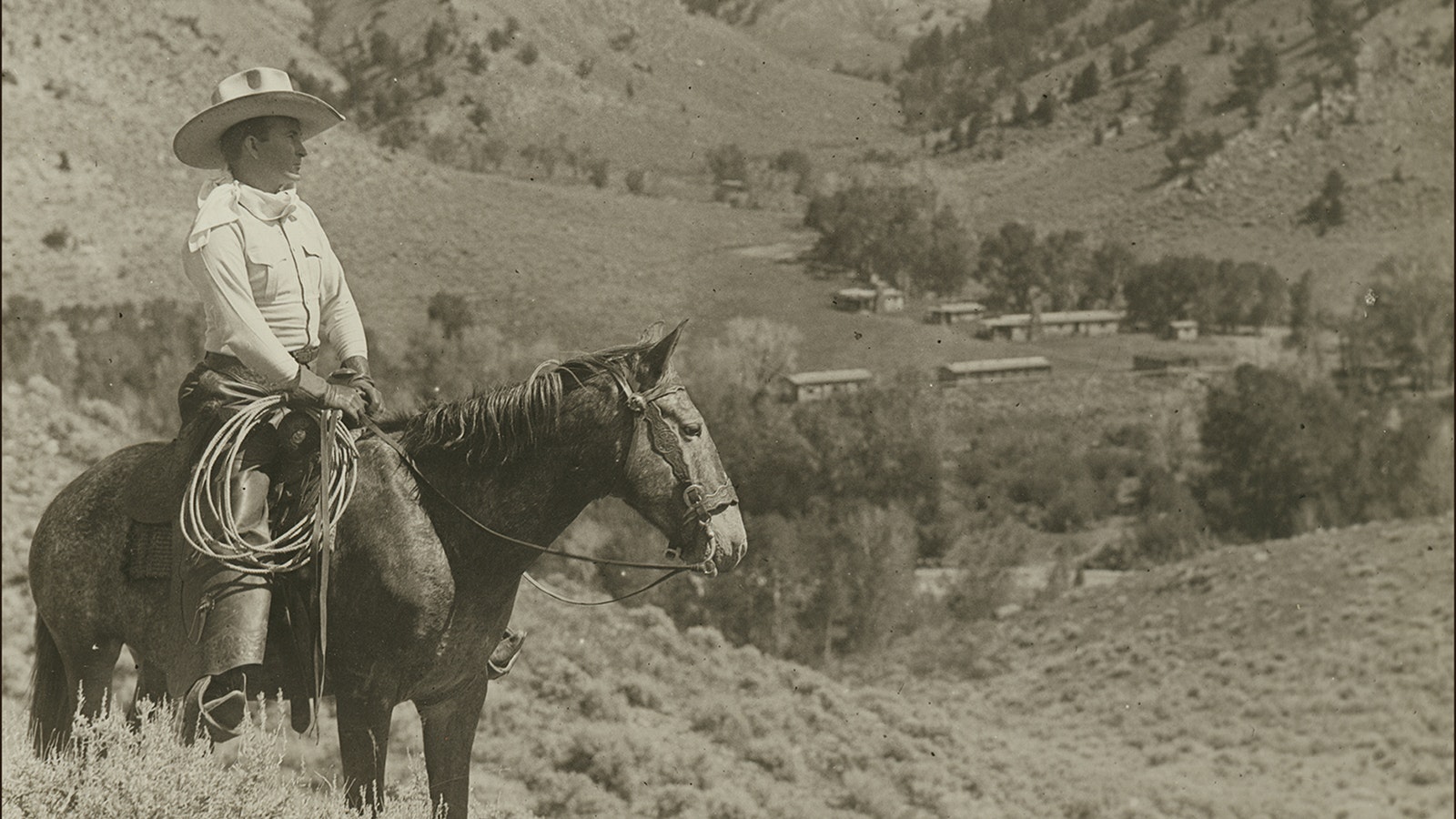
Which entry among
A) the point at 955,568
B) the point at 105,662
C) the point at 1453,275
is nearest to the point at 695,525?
the point at 105,662

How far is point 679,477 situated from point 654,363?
39 centimetres

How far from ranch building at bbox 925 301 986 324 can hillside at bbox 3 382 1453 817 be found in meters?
8.03

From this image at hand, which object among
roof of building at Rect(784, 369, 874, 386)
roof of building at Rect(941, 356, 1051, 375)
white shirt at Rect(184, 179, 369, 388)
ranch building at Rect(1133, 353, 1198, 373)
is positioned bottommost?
ranch building at Rect(1133, 353, 1198, 373)

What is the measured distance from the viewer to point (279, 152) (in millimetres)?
4973

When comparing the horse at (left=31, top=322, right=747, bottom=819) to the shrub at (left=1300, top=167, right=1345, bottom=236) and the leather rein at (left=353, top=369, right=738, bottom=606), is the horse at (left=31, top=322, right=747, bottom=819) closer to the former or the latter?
the leather rein at (left=353, top=369, right=738, bottom=606)

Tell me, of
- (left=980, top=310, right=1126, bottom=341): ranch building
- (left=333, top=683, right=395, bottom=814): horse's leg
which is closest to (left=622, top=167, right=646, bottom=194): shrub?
(left=980, top=310, right=1126, bottom=341): ranch building

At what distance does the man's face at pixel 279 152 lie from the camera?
16.3 feet

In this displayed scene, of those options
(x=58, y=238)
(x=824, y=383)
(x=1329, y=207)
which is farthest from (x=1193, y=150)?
(x=58, y=238)

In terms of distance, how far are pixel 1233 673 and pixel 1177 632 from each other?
1329 millimetres

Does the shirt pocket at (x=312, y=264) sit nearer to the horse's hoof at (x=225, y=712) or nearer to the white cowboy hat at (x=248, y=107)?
the white cowboy hat at (x=248, y=107)

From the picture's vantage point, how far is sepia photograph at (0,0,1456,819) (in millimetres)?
4836

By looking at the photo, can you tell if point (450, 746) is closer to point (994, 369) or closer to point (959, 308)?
point (994, 369)

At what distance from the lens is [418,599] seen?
4.71 meters

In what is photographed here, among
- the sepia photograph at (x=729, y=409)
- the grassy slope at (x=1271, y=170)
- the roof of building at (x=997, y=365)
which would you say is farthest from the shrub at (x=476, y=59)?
the grassy slope at (x=1271, y=170)
